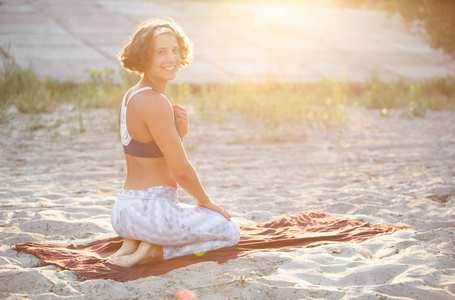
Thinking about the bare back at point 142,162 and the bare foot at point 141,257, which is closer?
the bare back at point 142,162

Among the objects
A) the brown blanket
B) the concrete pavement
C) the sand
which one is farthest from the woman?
the concrete pavement

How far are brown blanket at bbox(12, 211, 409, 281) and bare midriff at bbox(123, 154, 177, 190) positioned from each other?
508 millimetres

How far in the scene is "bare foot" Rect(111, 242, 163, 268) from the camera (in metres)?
3.06

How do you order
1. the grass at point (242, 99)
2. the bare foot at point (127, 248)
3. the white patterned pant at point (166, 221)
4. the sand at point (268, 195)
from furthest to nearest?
the grass at point (242, 99), the bare foot at point (127, 248), the white patterned pant at point (166, 221), the sand at point (268, 195)

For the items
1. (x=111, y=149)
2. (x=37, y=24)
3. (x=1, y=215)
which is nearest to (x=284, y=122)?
(x=111, y=149)

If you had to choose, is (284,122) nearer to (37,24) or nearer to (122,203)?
(122,203)

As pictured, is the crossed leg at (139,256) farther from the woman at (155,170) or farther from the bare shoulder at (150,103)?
the bare shoulder at (150,103)

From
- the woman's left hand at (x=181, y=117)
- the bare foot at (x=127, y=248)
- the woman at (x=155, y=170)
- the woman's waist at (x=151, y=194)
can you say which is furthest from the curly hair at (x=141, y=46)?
the bare foot at (x=127, y=248)

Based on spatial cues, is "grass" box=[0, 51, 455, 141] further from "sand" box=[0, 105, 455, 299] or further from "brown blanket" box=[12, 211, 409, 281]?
"brown blanket" box=[12, 211, 409, 281]

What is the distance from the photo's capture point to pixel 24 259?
10.2 ft

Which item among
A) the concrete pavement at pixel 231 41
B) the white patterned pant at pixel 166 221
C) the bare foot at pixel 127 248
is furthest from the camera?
the concrete pavement at pixel 231 41

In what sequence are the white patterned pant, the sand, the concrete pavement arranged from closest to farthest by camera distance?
the sand
the white patterned pant
the concrete pavement

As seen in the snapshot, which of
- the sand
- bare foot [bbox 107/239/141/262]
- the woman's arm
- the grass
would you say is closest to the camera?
the sand

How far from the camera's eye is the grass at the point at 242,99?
7719 millimetres
